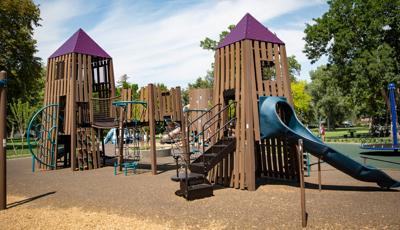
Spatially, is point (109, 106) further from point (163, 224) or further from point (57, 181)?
point (163, 224)

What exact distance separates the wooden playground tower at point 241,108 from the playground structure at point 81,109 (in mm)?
3951

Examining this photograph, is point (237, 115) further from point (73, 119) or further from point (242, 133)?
point (73, 119)

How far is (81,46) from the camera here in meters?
15.0

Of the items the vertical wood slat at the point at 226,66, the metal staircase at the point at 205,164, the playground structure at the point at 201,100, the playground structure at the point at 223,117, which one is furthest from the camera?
the playground structure at the point at 201,100

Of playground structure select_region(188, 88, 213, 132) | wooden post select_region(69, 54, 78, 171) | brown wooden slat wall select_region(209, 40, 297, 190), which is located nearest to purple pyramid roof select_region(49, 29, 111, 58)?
wooden post select_region(69, 54, 78, 171)

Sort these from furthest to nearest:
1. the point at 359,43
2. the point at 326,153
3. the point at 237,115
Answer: the point at 359,43 < the point at 237,115 < the point at 326,153

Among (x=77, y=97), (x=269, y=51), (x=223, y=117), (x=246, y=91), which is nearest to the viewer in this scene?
(x=246, y=91)

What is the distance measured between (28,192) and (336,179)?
9297mm

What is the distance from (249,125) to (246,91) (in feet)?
3.09

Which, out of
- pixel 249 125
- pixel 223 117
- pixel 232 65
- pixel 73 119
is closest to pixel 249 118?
pixel 249 125

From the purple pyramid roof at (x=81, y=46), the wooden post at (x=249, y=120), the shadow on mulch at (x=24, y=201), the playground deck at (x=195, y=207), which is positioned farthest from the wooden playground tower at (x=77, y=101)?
the wooden post at (x=249, y=120)

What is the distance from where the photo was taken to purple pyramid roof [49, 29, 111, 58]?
14.8m

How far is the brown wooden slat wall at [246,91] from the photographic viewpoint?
8.86m

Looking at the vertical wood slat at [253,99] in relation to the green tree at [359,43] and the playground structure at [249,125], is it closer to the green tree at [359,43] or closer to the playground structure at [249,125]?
the playground structure at [249,125]
